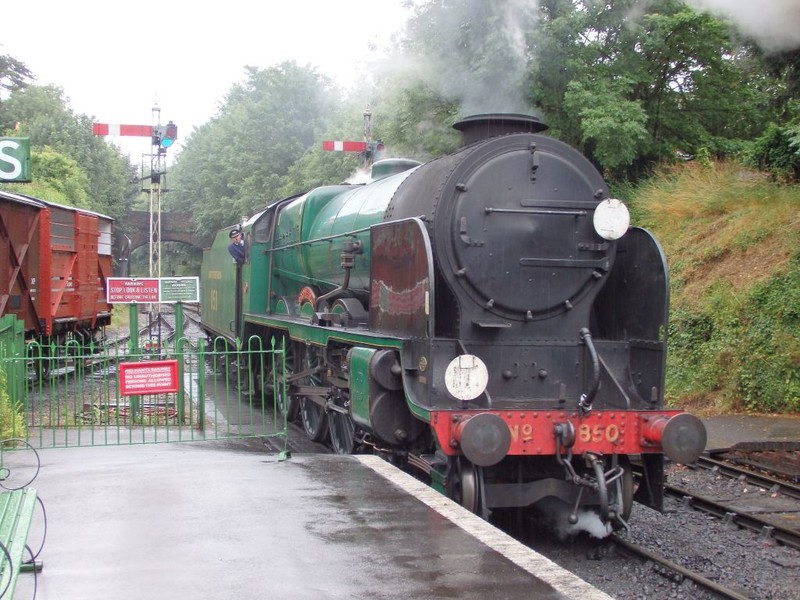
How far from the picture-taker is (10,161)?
11.5 m

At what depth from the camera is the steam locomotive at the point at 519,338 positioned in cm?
578

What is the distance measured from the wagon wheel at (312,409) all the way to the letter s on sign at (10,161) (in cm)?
489

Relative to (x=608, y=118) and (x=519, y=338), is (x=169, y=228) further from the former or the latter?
(x=519, y=338)

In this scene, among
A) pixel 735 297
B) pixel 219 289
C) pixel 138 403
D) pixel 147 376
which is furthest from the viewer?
pixel 219 289

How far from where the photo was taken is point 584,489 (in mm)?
6031

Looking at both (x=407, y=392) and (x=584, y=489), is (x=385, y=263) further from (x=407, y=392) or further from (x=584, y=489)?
(x=584, y=489)

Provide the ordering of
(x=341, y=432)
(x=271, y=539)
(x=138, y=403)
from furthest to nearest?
(x=138, y=403), (x=341, y=432), (x=271, y=539)

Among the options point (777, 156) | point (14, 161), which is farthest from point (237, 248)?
point (777, 156)

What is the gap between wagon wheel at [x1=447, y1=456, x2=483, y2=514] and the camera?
5797mm

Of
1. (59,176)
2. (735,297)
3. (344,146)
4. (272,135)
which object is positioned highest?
(272,135)

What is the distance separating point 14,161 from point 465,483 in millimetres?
8670

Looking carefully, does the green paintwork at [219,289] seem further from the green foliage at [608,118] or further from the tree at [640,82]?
the green foliage at [608,118]

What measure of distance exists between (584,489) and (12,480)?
4.30m

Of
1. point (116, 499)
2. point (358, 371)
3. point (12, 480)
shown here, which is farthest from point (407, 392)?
point (12, 480)
